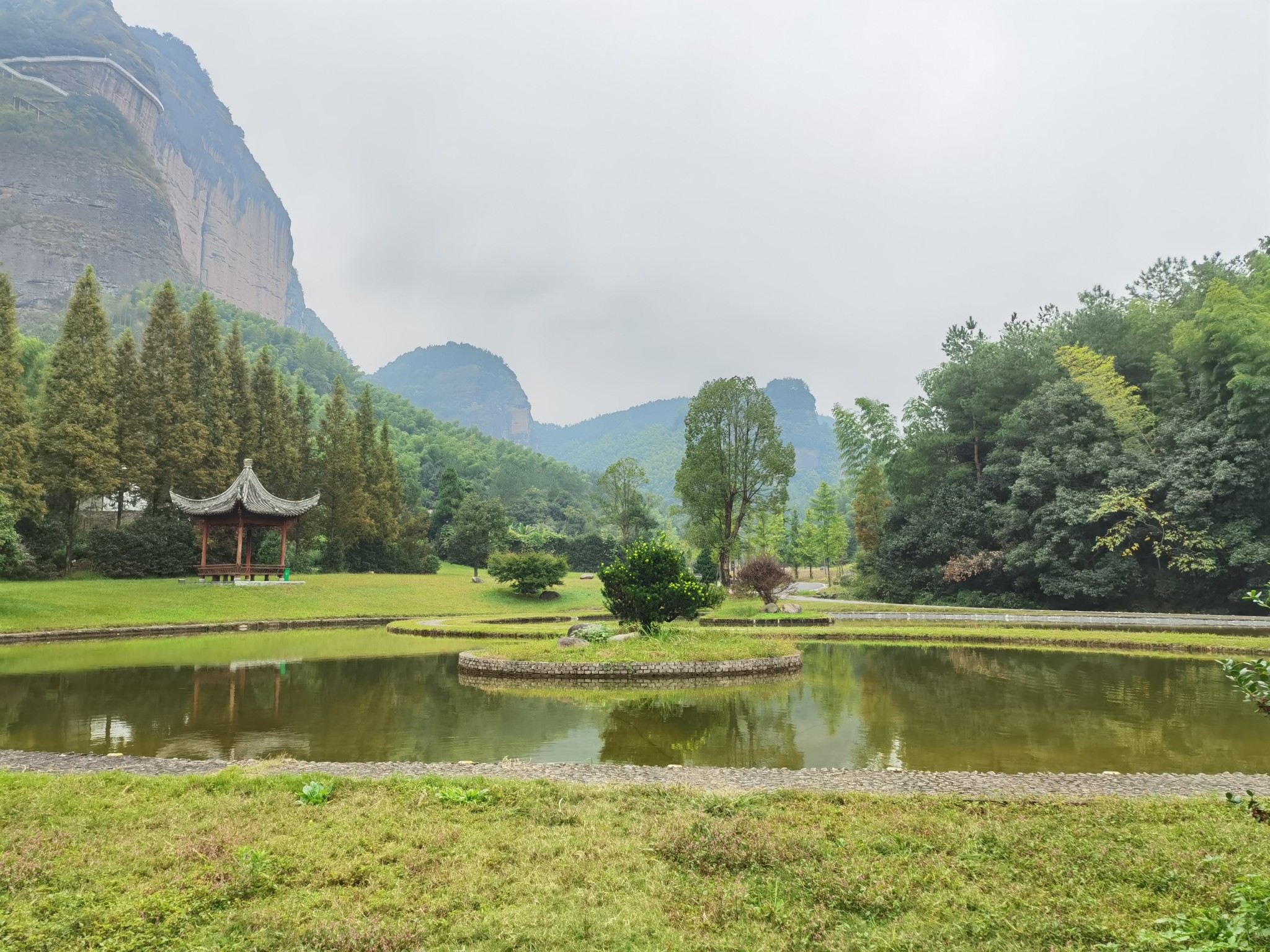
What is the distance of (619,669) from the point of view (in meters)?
14.4

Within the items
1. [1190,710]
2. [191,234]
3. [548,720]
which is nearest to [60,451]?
[548,720]

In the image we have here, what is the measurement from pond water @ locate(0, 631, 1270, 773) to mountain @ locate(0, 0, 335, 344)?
433 ft

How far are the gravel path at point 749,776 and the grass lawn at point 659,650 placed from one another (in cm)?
730

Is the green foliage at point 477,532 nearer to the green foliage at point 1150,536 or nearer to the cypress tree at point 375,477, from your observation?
the cypress tree at point 375,477

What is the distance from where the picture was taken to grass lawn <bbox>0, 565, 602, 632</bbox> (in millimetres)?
23500

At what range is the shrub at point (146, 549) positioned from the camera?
29969 millimetres

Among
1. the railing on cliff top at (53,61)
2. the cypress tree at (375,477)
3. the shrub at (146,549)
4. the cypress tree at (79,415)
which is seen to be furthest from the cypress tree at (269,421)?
the railing on cliff top at (53,61)

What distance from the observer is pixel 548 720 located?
10.6 m

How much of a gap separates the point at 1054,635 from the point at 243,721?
Result: 68.5 feet

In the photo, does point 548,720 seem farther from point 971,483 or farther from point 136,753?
point 971,483

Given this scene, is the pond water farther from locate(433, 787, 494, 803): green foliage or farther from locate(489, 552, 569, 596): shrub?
locate(489, 552, 569, 596): shrub

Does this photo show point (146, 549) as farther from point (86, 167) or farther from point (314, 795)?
point (86, 167)

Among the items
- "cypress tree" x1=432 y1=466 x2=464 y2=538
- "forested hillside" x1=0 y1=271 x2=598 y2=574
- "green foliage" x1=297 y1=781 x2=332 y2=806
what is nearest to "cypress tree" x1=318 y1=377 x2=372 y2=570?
"forested hillside" x1=0 y1=271 x2=598 y2=574

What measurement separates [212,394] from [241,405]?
188 cm
